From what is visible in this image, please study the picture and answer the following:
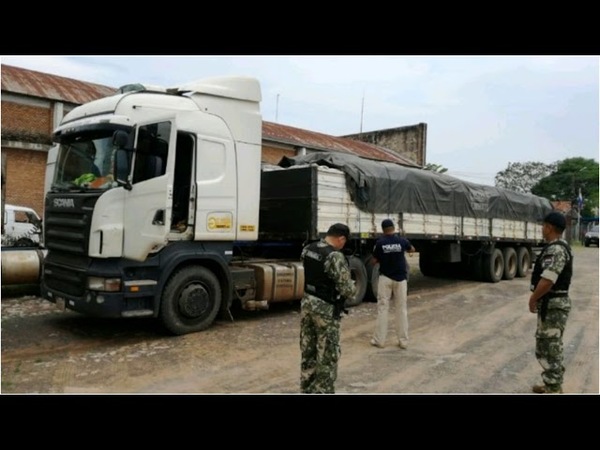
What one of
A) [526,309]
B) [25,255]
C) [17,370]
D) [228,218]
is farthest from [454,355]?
[25,255]

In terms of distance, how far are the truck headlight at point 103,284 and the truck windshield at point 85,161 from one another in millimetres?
1128

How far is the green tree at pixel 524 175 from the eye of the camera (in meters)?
58.7

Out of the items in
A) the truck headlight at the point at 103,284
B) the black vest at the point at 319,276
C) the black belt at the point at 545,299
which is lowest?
the truck headlight at the point at 103,284

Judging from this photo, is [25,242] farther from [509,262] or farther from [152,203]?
[509,262]

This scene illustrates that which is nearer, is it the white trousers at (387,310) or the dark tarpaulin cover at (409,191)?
the white trousers at (387,310)

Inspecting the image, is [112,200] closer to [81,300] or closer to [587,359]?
[81,300]

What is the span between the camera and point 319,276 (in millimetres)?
4004

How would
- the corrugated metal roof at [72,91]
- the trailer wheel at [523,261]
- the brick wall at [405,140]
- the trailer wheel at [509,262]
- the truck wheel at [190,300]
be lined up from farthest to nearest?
1. the brick wall at [405,140]
2. the corrugated metal roof at [72,91]
3. the trailer wheel at [523,261]
4. the trailer wheel at [509,262]
5. the truck wheel at [190,300]

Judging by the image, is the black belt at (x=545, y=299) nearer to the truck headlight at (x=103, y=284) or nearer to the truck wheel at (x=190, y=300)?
the truck wheel at (x=190, y=300)

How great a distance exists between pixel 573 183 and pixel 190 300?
5765 centimetres

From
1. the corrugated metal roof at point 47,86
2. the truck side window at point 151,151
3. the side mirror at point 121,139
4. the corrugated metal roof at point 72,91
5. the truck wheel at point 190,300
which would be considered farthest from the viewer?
the corrugated metal roof at point 72,91

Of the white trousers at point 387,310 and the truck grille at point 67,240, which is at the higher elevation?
the truck grille at point 67,240

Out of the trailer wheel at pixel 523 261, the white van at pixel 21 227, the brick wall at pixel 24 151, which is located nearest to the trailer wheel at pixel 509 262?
the trailer wheel at pixel 523 261

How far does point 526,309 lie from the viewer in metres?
9.20
